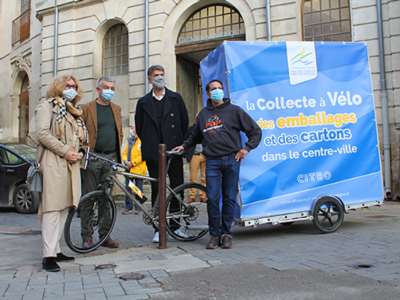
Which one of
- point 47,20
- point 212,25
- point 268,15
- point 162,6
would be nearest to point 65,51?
point 47,20

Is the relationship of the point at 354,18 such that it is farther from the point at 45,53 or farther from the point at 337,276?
the point at 45,53

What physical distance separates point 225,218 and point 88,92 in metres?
11.0

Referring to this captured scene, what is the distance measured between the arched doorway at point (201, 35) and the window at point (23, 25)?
8.80 m

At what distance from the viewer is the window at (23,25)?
60.5 ft

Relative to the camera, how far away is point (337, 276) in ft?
10.3

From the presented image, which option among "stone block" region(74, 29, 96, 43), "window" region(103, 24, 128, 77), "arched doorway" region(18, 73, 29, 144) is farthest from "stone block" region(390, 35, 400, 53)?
"arched doorway" region(18, 73, 29, 144)

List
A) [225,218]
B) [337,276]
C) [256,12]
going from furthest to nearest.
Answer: [256,12]
[225,218]
[337,276]

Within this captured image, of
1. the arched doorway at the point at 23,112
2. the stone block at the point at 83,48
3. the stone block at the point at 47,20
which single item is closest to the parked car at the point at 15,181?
the stone block at the point at 83,48

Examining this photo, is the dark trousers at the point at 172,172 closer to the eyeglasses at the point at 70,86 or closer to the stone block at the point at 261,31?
the eyeglasses at the point at 70,86

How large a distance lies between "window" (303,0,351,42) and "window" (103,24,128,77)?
6500 mm

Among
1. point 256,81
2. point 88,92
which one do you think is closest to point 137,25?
point 88,92

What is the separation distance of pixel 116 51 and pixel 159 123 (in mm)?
10473

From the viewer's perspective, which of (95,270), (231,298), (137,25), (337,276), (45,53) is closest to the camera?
(231,298)

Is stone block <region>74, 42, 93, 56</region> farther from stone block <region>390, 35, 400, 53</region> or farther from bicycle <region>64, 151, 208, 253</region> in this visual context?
bicycle <region>64, 151, 208, 253</region>
